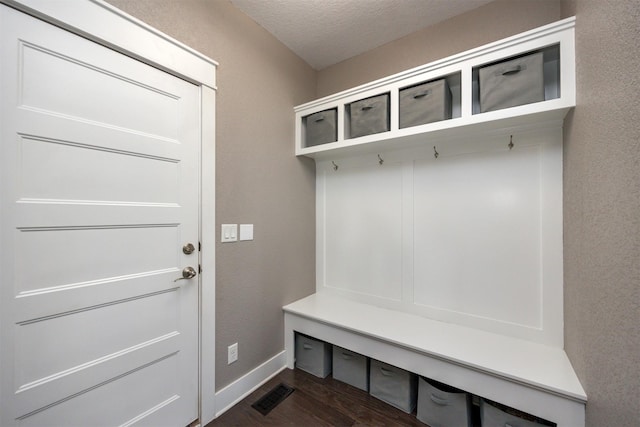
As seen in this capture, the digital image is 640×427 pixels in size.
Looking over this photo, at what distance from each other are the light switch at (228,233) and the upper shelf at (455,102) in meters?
0.89

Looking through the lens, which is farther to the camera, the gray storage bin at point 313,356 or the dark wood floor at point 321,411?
the gray storage bin at point 313,356

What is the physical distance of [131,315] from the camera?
1.28 metres

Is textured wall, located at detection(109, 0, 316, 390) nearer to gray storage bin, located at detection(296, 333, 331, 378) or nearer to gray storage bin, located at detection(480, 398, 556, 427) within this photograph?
gray storage bin, located at detection(296, 333, 331, 378)

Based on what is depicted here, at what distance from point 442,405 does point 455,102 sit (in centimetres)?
195

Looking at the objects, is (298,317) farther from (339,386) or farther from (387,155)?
(387,155)

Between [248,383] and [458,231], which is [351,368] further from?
[458,231]

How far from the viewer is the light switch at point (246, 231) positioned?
1.79 metres

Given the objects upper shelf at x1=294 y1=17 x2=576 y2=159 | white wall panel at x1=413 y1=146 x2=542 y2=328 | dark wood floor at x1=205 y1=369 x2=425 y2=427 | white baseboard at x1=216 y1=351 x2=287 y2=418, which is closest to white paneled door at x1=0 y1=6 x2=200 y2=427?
white baseboard at x1=216 y1=351 x2=287 y2=418

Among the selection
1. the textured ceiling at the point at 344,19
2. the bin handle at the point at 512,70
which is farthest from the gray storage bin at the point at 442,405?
the textured ceiling at the point at 344,19

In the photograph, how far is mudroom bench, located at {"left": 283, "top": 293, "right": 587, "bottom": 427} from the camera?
1190mm

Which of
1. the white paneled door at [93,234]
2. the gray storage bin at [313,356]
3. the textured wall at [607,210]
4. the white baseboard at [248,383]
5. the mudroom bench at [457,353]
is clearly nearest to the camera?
the textured wall at [607,210]

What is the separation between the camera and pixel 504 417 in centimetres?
134

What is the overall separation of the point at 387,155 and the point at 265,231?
1164 millimetres

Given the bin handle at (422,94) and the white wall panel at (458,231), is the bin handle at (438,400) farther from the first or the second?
the bin handle at (422,94)
